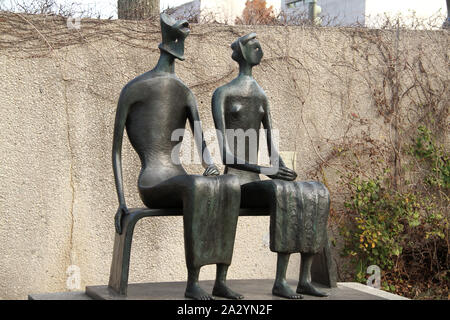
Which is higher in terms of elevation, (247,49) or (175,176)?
(247,49)

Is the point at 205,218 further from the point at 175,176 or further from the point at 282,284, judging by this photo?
the point at 282,284

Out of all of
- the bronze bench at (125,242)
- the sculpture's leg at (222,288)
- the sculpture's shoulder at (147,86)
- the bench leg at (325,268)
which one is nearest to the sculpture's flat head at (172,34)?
the sculpture's shoulder at (147,86)

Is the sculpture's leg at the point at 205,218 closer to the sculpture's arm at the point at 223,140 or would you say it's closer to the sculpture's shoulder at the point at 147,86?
the sculpture's arm at the point at 223,140

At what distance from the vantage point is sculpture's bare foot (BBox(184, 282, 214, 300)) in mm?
3160

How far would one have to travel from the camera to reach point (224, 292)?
3246mm

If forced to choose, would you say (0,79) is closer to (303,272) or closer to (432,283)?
(303,272)

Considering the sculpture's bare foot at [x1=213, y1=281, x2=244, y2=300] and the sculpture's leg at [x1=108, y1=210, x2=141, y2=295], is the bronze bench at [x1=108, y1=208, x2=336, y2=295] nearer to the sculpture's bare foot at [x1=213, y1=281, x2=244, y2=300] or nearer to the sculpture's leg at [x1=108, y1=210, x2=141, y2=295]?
the sculpture's leg at [x1=108, y1=210, x2=141, y2=295]

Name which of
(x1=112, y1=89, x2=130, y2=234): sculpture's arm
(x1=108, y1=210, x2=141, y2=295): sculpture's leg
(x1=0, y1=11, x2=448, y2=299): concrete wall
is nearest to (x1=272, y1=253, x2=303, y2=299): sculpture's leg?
(x1=108, y1=210, x2=141, y2=295): sculpture's leg

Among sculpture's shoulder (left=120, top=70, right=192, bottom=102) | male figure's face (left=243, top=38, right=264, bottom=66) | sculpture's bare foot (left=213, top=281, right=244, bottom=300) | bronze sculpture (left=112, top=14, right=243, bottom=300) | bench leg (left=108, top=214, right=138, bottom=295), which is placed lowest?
sculpture's bare foot (left=213, top=281, right=244, bottom=300)

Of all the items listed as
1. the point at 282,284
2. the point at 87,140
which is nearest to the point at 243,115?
the point at 282,284

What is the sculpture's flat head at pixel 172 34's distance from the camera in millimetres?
3455

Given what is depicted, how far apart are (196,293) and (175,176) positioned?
0.58 m

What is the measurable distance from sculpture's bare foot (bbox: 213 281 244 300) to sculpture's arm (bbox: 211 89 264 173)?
598 millimetres

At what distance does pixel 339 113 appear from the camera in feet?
17.8
